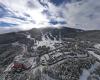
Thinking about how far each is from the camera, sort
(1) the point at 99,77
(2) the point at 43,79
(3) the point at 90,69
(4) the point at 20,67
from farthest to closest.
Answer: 1. (4) the point at 20,67
2. (3) the point at 90,69
3. (1) the point at 99,77
4. (2) the point at 43,79

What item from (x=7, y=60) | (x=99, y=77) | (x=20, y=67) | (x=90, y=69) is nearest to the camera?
(x=99, y=77)

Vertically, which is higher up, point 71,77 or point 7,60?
point 71,77

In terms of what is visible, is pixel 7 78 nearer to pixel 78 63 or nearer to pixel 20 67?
pixel 20 67

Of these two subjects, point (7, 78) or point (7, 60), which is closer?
point (7, 78)

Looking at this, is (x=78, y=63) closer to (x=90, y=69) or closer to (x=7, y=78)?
(x=90, y=69)

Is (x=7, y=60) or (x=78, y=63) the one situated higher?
(x=78, y=63)

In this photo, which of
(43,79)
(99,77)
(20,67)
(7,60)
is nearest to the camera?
(43,79)

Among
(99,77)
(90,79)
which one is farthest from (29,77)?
(99,77)

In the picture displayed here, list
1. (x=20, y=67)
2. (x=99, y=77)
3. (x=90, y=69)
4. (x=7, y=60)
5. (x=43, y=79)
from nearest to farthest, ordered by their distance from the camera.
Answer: (x=43, y=79), (x=99, y=77), (x=90, y=69), (x=20, y=67), (x=7, y=60)

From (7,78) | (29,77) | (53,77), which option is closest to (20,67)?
(7,78)
